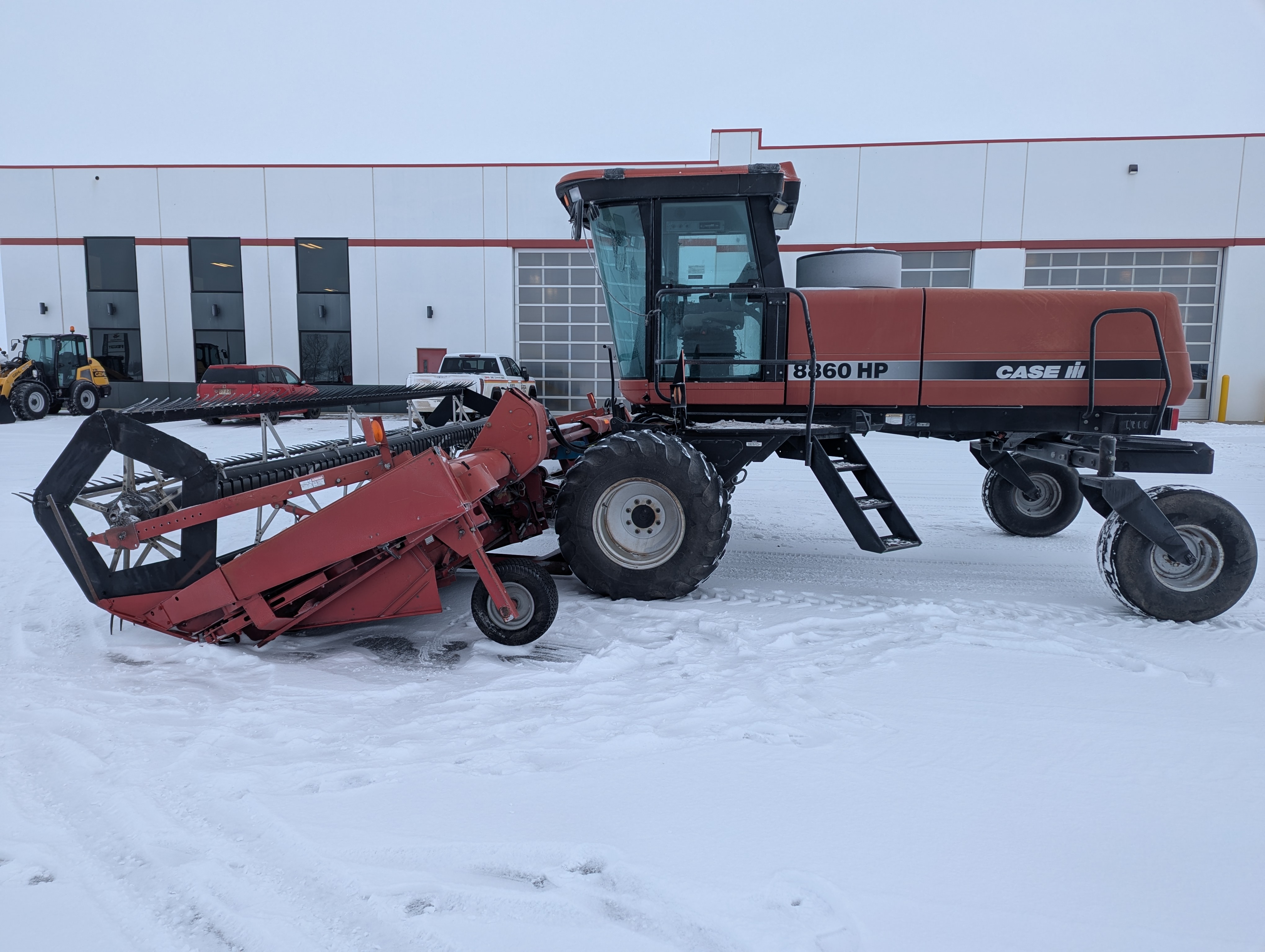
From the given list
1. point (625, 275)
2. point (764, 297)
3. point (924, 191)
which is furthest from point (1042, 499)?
point (924, 191)

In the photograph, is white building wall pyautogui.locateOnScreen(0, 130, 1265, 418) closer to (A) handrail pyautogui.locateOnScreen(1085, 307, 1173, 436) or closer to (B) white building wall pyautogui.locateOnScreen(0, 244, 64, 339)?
(B) white building wall pyautogui.locateOnScreen(0, 244, 64, 339)

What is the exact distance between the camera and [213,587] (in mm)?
3703

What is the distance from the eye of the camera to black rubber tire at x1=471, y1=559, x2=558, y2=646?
158 inches

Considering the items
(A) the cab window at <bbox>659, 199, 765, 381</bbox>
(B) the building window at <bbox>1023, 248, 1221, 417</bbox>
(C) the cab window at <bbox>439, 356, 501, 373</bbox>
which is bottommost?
(C) the cab window at <bbox>439, 356, 501, 373</bbox>

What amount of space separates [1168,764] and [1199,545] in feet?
7.16

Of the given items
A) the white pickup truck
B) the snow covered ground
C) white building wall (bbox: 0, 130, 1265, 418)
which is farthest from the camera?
white building wall (bbox: 0, 130, 1265, 418)

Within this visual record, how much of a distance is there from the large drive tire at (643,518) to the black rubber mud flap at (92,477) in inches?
76.0

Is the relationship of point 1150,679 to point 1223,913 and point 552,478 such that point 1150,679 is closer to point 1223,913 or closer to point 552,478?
point 1223,913

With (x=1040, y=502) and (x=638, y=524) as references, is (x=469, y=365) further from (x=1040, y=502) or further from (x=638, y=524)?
(x=638, y=524)

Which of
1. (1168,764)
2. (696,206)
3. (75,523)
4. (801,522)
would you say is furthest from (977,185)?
(75,523)

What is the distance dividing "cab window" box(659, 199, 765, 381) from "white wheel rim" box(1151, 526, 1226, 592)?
2.66 m

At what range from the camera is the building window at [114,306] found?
20328 millimetres

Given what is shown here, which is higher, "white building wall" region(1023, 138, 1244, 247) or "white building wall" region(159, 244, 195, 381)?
"white building wall" region(1023, 138, 1244, 247)

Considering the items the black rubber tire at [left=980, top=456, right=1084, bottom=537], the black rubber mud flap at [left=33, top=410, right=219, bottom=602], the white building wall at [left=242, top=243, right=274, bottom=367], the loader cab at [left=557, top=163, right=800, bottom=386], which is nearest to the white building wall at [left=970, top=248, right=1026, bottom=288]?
the black rubber tire at [left=980, top=456, right=1084, bottom=537]
